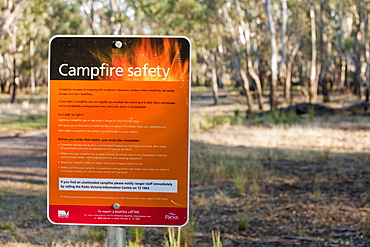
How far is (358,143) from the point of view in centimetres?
1177

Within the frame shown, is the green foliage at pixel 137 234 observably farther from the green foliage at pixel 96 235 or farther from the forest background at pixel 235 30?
the forest background at pixel 235 30

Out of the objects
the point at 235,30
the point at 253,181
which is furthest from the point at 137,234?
the point at 235,30

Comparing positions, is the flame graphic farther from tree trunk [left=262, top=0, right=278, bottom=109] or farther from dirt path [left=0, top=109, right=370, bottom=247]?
tree trunk [left=262, top=0, right=278, bottom=109]

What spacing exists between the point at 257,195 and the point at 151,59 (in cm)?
512

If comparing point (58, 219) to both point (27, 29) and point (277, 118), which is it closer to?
point (277, 118)

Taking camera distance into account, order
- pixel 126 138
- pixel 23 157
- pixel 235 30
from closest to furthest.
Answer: pixel 126 138
pixel 23 157
pixel 235 30

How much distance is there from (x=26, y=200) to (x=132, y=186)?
17.2 feet

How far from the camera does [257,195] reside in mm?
6977

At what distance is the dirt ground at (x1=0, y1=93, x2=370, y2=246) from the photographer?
16.9ft

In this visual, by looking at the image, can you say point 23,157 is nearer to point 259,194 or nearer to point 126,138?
point 259,194

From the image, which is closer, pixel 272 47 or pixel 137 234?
pixel 137 234

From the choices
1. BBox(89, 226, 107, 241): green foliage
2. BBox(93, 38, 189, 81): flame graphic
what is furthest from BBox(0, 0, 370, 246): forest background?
BBox(93, 38, 189, 81): flame graphic

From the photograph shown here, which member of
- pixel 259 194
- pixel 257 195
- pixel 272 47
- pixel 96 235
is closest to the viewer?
pixel 96 235

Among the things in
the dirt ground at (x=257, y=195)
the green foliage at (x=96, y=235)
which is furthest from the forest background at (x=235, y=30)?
the green foliage at (x=96, y=235)
